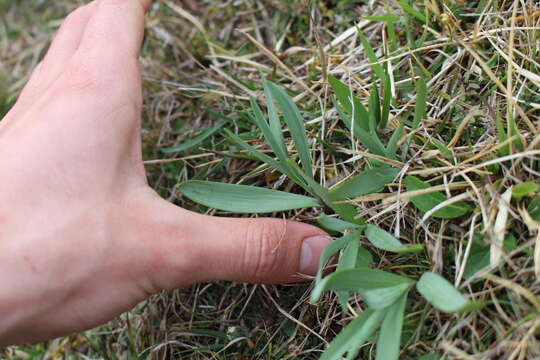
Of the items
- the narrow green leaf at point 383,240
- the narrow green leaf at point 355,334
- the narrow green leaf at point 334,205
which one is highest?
the narrow green leaf at point 334,205

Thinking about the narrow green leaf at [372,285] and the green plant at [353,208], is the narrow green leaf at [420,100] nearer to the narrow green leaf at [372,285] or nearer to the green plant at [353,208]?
the green plant at [353,208]

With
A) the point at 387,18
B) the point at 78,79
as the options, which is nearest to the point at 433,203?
the point at 387,18

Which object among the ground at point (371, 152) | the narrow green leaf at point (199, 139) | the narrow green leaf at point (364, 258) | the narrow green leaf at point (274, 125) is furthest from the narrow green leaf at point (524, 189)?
the narrow green leaf at point (199, 139)

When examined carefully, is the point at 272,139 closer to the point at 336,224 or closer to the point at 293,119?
the point at 293,119

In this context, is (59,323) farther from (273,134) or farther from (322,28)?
(322,28)

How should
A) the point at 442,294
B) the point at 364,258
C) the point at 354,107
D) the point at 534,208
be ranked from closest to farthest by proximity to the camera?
the point at 442,294 → the point at 534,208 → the point at 364,258 → the point at 354,107

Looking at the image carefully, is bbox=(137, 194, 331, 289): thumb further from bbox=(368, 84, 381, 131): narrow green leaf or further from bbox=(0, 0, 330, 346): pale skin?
bbox=(368, 84, 381, 131): narrow green leaf
